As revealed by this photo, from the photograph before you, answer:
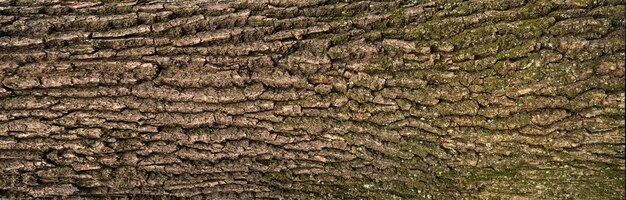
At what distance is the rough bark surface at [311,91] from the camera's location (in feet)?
8.67

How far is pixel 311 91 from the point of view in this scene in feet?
8.96

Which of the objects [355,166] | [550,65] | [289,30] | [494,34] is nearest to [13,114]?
[289,30]

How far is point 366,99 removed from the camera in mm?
2725

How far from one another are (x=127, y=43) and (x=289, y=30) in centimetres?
85

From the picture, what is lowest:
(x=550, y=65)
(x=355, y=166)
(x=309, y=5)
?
(x=355, y=166)

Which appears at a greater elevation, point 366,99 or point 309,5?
point 309,5

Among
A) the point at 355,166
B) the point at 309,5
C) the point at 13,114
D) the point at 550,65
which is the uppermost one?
the point at 309,5

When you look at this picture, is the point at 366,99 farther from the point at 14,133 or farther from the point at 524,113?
the point at 14,133

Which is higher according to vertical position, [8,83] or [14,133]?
[8,83]

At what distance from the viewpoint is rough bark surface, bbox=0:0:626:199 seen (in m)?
2.64

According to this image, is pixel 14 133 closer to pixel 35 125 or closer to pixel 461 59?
pixel 35 125

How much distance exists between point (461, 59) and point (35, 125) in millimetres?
2229

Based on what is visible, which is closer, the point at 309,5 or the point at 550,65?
the point at 550,65

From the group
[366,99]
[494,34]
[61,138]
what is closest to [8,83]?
[61,138]
